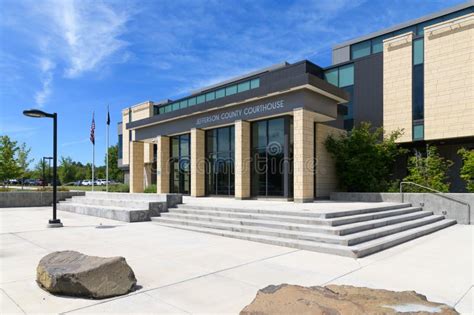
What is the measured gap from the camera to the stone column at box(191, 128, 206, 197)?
2389cm

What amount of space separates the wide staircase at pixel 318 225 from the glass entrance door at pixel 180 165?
11988mm

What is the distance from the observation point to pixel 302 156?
17719 mm

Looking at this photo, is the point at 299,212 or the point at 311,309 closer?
the point at 311,309

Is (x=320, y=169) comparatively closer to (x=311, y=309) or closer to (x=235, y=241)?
(x=235, y=241)

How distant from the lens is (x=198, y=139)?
2436cm

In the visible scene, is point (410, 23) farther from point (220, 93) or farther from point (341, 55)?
point (220, 93)

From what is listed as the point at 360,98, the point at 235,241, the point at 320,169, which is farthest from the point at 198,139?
the point at 235,241

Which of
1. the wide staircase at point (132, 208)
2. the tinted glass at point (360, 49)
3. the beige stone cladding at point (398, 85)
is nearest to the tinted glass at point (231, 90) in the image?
the tinted glass at point (360, 49)

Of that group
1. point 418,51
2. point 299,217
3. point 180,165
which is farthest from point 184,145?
point 418,51

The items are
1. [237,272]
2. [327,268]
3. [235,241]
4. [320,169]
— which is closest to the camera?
[237,272]

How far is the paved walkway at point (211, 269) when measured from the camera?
16.1 ft

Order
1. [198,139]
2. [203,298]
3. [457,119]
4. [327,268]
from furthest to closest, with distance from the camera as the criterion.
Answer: [198,139]
[457,119]
[327,268]
[203,298]

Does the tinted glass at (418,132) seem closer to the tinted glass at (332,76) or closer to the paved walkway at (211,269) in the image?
the tinted glass at (332,76)

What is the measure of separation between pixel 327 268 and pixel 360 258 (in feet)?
4.94
